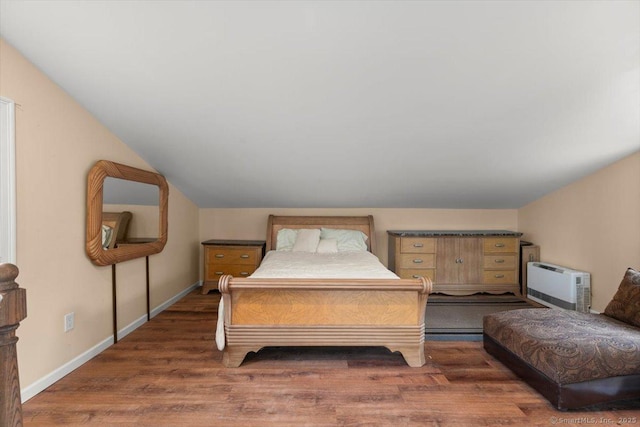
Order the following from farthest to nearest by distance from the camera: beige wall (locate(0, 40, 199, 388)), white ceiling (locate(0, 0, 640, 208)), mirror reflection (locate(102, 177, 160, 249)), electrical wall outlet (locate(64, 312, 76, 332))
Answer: mirror reflection (locate(102, 177, 160, 249)) < electrical wall outlet (locate(64, 312, 76, 332)) < beige wall (locate(0, 40, 199, 388)) < white ceiling (locate(0, 0, 640, 208))

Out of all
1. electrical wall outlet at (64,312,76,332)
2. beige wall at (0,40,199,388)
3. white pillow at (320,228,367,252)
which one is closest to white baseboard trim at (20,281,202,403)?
beige wall at (0,40,199,388)

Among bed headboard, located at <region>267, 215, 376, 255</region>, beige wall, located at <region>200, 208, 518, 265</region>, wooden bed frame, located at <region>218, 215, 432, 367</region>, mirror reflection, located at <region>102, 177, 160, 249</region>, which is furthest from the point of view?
beige wall, located at <region>200, 208, 518, 265</region>

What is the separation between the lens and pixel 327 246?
405cm

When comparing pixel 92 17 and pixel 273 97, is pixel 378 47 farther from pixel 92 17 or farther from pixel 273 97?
pixel 92 17

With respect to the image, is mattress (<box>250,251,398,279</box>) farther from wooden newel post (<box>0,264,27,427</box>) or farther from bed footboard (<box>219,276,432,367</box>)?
wooden newel post (<box>0,264,27,427</box>)

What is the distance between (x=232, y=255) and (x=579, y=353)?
3545 mm

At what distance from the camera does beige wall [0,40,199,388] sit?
190cm

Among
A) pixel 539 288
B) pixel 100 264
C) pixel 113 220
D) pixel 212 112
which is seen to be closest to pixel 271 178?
pixel 212 112

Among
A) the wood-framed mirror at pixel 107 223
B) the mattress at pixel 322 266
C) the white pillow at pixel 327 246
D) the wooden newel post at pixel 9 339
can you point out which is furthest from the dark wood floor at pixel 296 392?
the white pillow at pixel 327 246

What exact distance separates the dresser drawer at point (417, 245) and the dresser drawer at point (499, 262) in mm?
712

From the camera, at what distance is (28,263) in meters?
1.93

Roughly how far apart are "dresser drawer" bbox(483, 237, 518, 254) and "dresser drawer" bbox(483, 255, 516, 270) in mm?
79

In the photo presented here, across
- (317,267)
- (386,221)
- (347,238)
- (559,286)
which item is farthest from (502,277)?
(317,267)

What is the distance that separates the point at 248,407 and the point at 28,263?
157 cm
